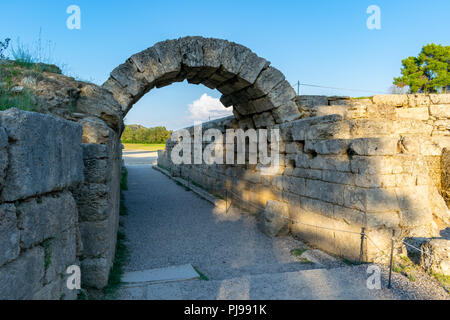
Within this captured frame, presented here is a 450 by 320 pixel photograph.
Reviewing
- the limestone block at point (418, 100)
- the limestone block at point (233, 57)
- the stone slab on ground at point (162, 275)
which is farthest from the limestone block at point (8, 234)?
the limestone block at point (418, 100)

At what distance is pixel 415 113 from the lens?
6.71 m

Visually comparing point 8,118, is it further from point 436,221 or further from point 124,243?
point 436,221

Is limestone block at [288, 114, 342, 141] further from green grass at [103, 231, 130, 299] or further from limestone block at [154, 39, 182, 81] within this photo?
green grass at [103, 231, 130, 299]

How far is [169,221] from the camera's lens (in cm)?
743

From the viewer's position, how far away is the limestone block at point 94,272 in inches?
129

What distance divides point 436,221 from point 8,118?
5.98 m

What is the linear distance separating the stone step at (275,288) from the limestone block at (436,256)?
738 mm

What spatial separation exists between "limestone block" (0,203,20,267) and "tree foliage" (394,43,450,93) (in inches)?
1019

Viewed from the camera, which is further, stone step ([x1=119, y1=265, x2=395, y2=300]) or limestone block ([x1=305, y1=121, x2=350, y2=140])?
limestone block ([x1=305, y1=121, x2=350, y2=140])

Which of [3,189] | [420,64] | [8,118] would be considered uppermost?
[420,64]

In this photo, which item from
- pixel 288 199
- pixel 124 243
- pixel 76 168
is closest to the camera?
pixel 76 168

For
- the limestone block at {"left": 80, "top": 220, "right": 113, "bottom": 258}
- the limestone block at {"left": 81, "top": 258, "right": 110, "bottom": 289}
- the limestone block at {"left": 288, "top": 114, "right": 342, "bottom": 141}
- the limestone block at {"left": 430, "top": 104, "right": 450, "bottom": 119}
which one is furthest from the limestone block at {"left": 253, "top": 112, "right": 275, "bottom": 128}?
the limestone block at {"left": 81, "top": 258, "right": 110, "bottom": 289}

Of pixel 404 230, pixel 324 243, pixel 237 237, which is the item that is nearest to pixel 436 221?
pixel 404 230

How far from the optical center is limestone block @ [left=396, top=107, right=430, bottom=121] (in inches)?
262
